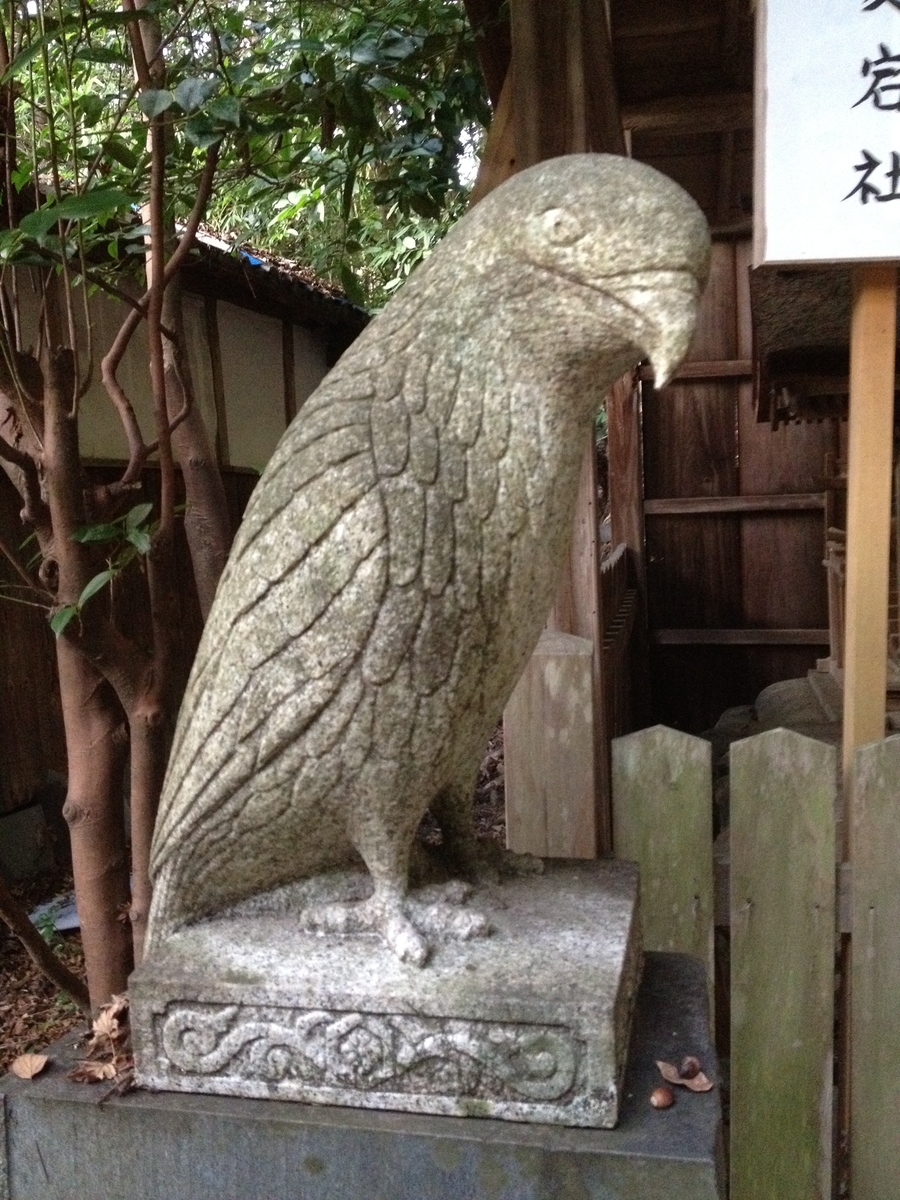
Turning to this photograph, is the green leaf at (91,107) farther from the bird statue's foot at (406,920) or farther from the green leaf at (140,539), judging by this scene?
the bird statue's foot at (406,920)

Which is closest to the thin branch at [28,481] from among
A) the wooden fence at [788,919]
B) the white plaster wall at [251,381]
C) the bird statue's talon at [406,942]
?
the bird statue's talon at [406,942]

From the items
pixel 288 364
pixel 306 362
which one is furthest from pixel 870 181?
pixel 306 362

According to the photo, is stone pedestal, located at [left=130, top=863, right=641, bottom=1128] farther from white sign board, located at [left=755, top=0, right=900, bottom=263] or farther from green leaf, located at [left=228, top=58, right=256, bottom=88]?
green leaf, located at [left=228, top=58, right=256, bottom=88]

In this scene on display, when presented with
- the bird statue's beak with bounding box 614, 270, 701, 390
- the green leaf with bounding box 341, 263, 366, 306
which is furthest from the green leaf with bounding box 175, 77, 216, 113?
the bird statue's beak with bounding box 614, 270, 701, 390

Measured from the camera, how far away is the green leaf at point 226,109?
1.58m

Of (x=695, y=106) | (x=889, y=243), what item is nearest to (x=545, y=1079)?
(x=889, y=243)

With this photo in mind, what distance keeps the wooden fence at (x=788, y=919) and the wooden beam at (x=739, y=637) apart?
3.34m

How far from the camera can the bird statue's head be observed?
1112 mm

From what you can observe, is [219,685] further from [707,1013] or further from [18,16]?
[18,16]

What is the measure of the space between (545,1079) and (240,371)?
4139 millimetres

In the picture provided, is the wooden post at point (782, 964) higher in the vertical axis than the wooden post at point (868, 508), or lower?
lower

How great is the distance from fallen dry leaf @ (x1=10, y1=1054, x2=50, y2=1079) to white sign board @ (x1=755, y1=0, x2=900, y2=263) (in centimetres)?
164

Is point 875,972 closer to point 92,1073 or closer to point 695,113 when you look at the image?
point 92,1073

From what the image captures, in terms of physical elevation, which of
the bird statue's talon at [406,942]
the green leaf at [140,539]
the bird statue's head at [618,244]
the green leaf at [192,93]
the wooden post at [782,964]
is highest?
the green leaf at [192,93]
